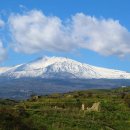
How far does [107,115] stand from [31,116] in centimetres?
1200

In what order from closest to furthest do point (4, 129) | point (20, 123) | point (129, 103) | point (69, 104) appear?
point (4, 129) < point (20, 123) < point (129, 103) < point (69, 104)

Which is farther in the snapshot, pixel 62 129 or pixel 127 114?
pixel 127 114

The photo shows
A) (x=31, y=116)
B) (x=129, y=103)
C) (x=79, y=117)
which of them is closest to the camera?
(x=31, y=116)

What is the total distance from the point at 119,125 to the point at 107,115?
5.46 meters

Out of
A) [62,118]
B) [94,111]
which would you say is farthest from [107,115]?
[62,118]

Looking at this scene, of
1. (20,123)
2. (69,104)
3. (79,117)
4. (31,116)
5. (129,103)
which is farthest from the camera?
(69,104)

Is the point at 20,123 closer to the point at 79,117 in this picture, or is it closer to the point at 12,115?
the point at 12,115

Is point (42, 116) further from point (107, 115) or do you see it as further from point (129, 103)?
point (129, 103)

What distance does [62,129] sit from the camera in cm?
3678

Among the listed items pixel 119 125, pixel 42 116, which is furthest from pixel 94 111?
pixel 42 116

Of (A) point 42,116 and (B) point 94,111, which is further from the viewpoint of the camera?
(B) point 94,111

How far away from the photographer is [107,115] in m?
49.4

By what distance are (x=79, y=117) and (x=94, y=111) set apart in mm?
7575

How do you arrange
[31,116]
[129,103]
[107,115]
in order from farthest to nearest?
[129,103] < [107,115] < [31,116]
